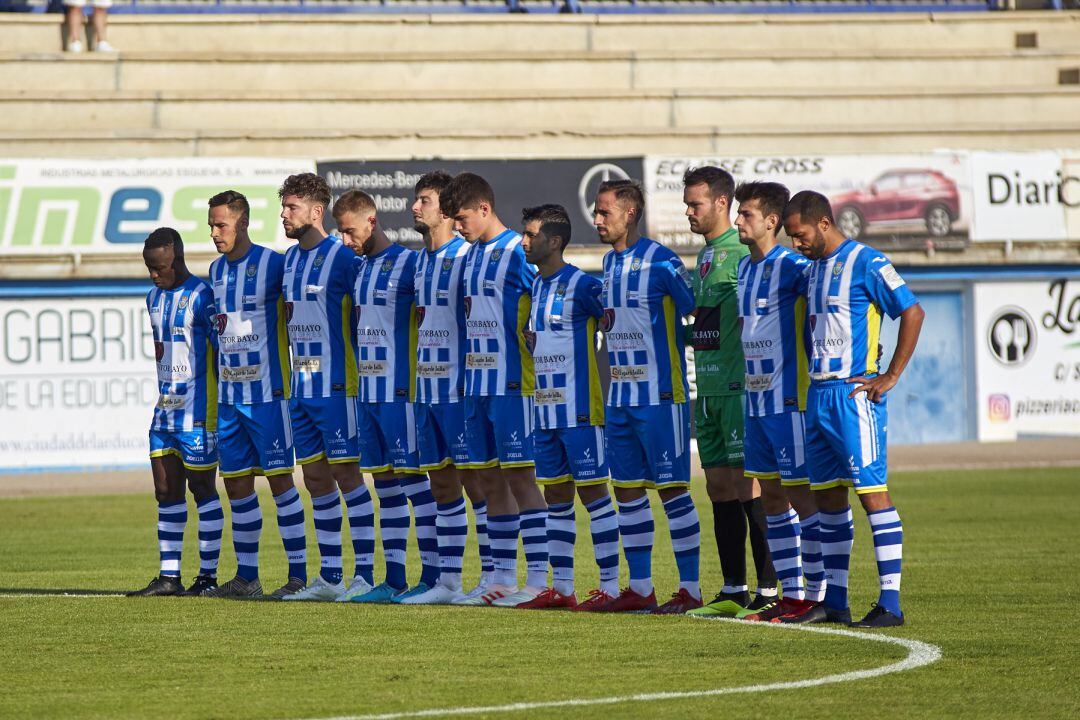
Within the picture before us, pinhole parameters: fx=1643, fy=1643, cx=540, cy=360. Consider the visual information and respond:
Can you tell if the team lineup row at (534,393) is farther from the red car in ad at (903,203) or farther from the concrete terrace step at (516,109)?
the red car in ad at (903,203)

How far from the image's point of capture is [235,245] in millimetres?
10812

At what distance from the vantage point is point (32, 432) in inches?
992

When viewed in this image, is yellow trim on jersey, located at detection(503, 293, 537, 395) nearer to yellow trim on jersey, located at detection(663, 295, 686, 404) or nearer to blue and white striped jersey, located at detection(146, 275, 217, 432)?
yellow trim on jersey, located at detection(663, 295, 686, 404)

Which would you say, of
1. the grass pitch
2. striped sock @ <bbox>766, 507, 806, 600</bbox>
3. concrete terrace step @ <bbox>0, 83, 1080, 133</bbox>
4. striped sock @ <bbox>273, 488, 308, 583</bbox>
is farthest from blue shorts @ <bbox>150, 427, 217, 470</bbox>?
concrete terrace step @ <bbox>0, 83, 1080, 133</bbox>

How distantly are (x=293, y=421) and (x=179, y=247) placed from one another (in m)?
1.49

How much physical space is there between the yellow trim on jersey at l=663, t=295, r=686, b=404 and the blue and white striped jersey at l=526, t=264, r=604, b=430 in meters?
0.46

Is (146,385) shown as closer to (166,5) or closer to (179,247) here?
(166,5)

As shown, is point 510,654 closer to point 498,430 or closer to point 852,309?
point 498,430

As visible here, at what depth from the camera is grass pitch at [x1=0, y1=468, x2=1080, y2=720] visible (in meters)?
6.83

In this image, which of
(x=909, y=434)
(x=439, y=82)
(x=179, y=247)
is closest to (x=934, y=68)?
(x=909, y=434)

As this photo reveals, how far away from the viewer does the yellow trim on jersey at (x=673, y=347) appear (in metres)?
9.70

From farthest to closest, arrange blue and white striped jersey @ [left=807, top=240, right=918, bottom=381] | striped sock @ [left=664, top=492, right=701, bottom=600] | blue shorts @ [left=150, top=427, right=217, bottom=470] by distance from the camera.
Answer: blue shorts @ [left=150, top=427, right=217, bottom=470] < striped sock @ [left=664, top=492, right=701, bottom=600] < blue and white striped jersey @ [left=807, top=240, right=918, bottom=381]

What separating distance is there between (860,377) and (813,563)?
1.15m

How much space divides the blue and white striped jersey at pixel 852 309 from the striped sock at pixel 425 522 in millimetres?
2929
